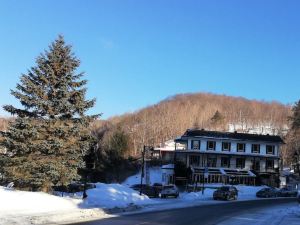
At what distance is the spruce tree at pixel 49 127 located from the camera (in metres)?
34.3

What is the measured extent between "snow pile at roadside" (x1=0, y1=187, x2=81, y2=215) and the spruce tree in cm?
328

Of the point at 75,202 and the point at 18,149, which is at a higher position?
the point at 18,149

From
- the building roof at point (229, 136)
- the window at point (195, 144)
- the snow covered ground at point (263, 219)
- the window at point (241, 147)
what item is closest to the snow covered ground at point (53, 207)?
the snow covered ground at point (263, 219)

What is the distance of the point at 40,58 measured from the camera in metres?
36.9

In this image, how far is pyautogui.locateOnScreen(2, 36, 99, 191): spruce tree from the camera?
113ft

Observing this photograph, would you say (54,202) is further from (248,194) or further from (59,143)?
(248,194)

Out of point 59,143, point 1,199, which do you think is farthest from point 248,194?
point 1,199

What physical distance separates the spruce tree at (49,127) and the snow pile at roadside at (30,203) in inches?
129

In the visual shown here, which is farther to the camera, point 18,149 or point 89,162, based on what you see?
point 89,162

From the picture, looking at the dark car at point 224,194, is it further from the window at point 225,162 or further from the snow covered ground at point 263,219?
the window at point 225,162

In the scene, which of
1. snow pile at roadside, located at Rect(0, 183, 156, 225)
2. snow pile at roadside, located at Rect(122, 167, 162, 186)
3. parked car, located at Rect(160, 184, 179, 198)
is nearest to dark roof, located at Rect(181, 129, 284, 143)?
snow pile at roadside, located at Rect(122, 167, 162, 186)

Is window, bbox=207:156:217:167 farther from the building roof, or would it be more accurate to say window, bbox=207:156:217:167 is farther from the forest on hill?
the forest on hill

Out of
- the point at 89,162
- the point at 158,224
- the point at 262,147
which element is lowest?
the point at 158,224

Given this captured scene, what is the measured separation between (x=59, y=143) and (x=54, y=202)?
5512 millimetres
